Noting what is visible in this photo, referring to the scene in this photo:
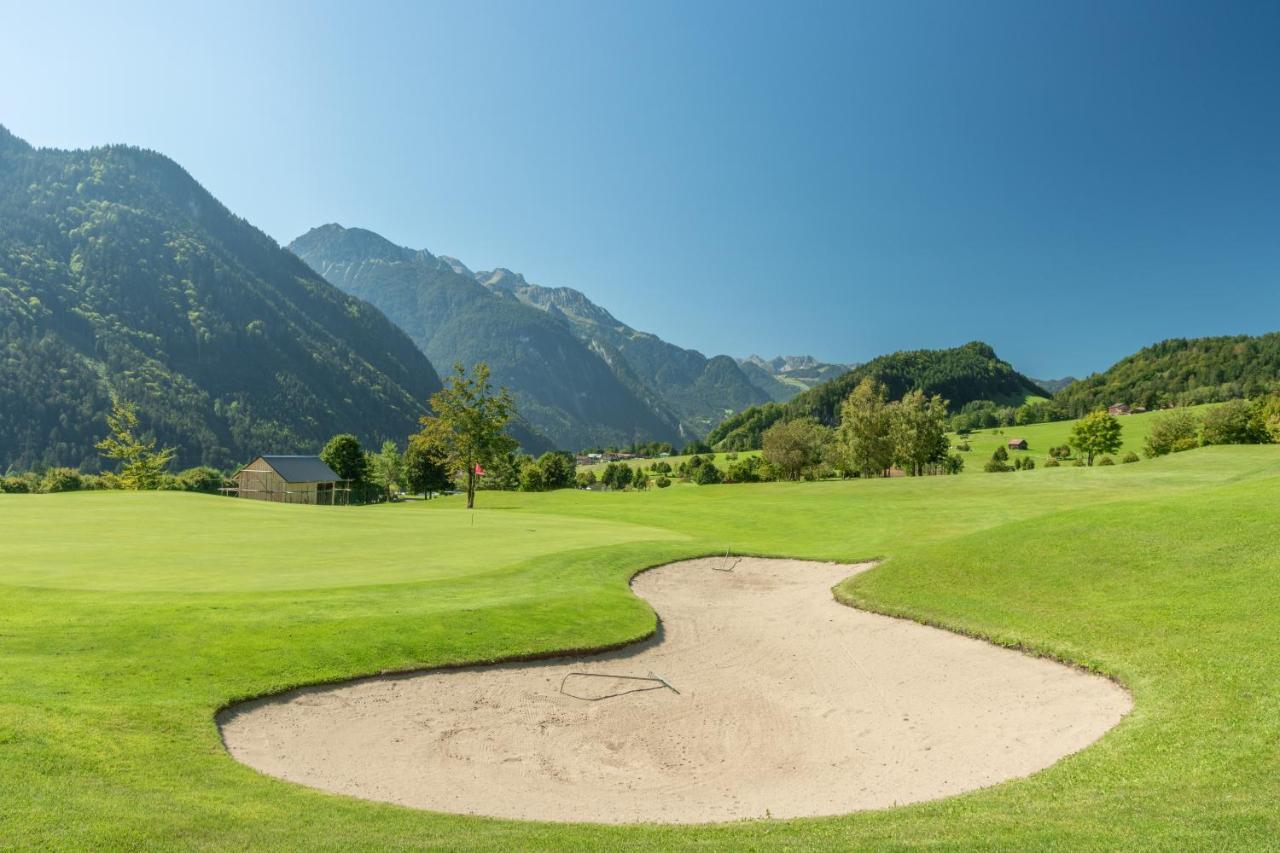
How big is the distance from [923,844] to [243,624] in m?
12.1

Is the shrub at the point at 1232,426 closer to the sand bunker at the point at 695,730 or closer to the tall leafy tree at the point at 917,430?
the tall leafy tree at the point at 917,430

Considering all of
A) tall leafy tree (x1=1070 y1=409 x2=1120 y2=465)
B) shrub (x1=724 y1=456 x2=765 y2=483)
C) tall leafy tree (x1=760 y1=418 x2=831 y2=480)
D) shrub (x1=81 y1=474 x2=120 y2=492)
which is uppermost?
tall leafy tree (x1=1070 y1=409 x2=1120 y2=465)

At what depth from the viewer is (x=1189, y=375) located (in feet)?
546

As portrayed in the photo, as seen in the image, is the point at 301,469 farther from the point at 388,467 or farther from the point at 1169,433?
the point at 1169,433

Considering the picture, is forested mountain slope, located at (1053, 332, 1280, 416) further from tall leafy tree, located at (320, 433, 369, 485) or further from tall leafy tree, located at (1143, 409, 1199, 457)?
tall leafy tree, located at (320, 433, 369, 485)

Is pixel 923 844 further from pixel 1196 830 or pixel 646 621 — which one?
pixel 646 621

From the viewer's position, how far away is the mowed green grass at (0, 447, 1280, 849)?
6.16 meters

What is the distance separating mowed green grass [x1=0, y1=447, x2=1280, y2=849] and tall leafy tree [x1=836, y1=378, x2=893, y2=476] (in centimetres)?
4771

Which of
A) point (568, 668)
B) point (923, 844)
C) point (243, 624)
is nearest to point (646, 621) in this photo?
point (568, 668)

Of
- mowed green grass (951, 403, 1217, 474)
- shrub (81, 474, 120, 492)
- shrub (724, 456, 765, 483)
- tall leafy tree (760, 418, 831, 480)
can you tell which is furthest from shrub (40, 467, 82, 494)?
mowed green grass (951, 403, 1217, 474)

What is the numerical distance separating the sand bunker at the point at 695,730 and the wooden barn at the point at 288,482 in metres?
81.0

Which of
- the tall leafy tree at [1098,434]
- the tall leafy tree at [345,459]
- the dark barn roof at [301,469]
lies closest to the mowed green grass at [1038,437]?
the tall leafy tree at [1098,434]

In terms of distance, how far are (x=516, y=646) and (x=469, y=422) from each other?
49.7 metres

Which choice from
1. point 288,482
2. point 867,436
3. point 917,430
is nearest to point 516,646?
point 917,430
